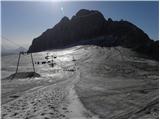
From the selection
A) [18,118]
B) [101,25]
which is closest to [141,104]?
[18,118]

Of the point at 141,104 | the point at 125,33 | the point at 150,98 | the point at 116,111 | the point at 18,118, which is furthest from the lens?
the point at 125,33

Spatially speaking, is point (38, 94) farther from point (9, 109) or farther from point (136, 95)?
point (136, 95)

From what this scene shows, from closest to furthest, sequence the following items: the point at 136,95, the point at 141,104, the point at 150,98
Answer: the point at 141,104
the point at 150,98
the point at 136,95

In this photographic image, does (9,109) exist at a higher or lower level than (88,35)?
lower

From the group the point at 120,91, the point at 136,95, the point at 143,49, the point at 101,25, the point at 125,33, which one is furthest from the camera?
the point at 101,25

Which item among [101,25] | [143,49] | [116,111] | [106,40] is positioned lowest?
[116,111]

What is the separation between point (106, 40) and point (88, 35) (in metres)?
37.4

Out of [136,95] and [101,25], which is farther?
[101,25]

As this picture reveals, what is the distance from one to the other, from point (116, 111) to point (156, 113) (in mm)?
3297

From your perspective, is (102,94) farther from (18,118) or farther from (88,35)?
(88,35)

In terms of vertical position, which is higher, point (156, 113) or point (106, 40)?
point (106, 40)

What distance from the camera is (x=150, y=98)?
22688 millimetres

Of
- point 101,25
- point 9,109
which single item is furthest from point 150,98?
point 101,25

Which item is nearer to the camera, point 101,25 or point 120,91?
point 120,91
